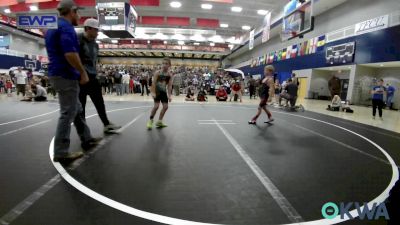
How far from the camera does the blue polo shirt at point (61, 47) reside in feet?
11.1

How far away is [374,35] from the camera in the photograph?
1487 cm

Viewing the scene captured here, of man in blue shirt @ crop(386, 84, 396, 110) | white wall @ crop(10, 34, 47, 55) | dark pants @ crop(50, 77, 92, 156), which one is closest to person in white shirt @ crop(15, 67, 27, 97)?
dark pants @ crop(50, 77, 92, 156)

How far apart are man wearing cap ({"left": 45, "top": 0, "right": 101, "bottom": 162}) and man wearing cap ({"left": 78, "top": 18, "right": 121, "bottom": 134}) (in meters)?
0.93

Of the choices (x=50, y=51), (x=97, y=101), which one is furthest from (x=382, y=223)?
(x=97, y=101)

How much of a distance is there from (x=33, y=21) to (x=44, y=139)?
679 cm

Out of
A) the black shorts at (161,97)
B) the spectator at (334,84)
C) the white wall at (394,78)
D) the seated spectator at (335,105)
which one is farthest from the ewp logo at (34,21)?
the white wall at (394,78)

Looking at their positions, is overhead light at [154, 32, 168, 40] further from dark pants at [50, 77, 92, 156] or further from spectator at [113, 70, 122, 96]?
dark pants at [50, 77, 92, 156]

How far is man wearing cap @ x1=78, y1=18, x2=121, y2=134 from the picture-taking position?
472 centimetres

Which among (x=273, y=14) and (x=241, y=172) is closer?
(x=241, y=172)

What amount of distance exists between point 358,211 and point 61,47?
3.75m

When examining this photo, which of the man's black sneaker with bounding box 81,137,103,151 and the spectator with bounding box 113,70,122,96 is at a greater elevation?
the spectator with bounding box 113,70,122,96

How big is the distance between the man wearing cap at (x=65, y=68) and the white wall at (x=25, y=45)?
33.5 meters

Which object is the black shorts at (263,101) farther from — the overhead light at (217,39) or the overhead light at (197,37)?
the overhead light at (217,39)

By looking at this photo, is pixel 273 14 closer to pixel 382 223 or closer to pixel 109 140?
pixel 109 140
